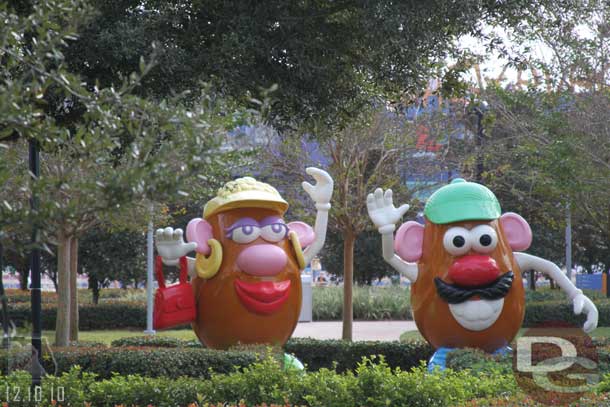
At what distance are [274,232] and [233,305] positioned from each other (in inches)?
36.6

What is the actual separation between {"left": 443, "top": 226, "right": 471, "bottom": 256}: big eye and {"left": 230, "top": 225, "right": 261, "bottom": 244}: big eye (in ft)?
6.87

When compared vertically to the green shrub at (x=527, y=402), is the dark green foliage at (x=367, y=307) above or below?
below

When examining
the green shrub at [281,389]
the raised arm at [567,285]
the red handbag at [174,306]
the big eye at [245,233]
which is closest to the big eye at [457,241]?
the raised arm at [567,285]

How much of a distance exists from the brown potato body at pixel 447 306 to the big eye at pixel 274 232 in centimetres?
164

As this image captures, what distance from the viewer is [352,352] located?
38.0 ft

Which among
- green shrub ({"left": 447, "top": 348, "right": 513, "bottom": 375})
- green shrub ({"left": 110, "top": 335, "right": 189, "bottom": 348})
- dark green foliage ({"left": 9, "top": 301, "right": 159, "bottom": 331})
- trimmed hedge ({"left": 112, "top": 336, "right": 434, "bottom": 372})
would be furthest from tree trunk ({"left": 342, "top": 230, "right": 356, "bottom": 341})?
dark green foliage ({"left": 9, "top": 301, "right": 159, "bottom": 331})

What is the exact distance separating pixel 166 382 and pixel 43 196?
3.99 m

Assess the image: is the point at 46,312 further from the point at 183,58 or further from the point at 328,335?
the point at 183,58

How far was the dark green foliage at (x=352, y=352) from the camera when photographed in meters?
11.5

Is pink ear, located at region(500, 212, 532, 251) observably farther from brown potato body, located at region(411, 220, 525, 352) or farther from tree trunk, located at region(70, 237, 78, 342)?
tree trunk, located at region(70, 237, 78, 342)

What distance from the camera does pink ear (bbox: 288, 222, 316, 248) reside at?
36.1ft

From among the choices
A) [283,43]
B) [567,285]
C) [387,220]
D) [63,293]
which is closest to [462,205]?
[387,220]

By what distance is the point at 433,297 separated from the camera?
405 inches

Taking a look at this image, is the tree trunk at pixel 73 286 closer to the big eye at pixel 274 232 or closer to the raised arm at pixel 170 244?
the raised arm at pixel 170 244
